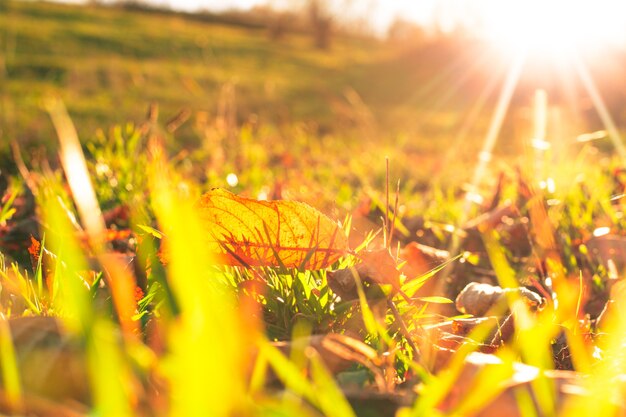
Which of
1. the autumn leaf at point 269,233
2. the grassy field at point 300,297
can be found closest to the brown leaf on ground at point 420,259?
the grassy field at point 300,297

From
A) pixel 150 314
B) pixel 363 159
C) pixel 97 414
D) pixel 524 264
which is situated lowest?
pixel 363 159

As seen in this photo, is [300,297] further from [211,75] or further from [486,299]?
[211,75]

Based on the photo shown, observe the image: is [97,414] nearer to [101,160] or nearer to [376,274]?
[376,274]

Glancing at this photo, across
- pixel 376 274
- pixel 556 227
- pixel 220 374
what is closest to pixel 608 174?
pixel 556 227

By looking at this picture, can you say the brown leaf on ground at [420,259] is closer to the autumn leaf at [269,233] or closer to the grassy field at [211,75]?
the autumn leaf at [269,233]

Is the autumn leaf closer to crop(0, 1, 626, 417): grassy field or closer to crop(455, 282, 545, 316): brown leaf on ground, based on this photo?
crop(0, 1, 626, 417): grassy field

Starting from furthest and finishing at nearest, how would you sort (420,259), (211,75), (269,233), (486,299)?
(211,75) < (420,259) < (486,299) < (269,233)

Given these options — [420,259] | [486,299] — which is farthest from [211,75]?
[486,299]

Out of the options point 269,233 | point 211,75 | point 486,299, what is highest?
point 269,233
